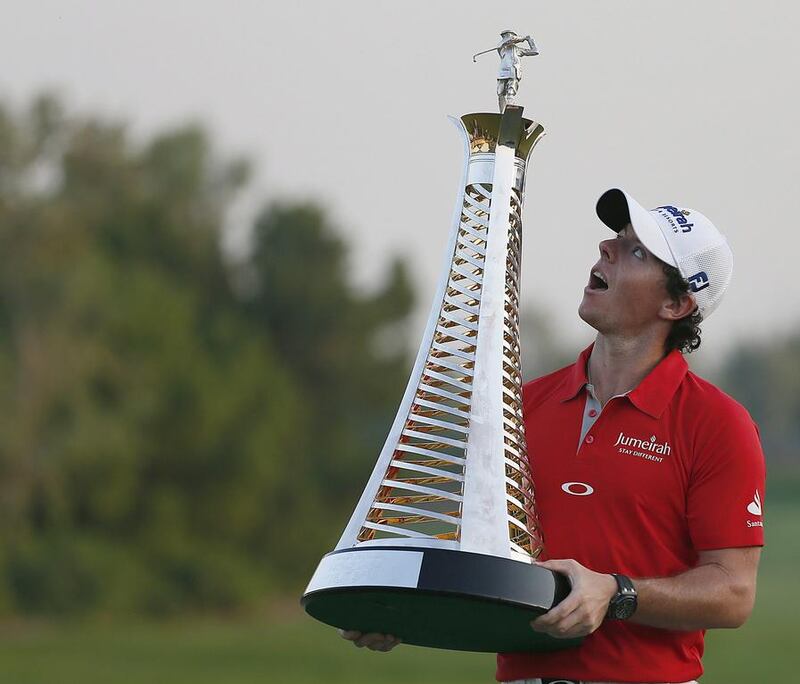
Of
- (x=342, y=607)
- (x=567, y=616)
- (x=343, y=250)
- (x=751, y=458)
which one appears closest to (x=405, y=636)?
(x=342, y=607)

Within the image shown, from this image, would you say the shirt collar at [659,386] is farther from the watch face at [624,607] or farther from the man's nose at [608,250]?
the watch face at [624,607]

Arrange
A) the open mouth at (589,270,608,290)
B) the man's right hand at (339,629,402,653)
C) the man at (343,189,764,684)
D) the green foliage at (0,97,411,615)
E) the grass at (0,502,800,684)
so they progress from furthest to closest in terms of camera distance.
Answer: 1. the green foliage at (0,97,411,615)
2. the grass at (0,502,800,684)
3. the open mouth at (589,270,608,290)
4. the man's right hand at (339,629,402,653)
5. the man at (343,189,764,684)

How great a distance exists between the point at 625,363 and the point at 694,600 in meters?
0.53

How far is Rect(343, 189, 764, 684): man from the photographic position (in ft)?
8.27

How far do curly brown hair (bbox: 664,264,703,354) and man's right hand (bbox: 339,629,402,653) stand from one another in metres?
0.80

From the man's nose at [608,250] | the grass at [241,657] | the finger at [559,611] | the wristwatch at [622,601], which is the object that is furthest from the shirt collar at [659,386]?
the grass at [241,657]

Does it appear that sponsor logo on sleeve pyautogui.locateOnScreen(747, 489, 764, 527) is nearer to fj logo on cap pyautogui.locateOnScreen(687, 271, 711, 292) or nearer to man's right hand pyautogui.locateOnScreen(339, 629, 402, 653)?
fj logo on cap pyautogui.locateOnScreen(687, 271, 711, 292)

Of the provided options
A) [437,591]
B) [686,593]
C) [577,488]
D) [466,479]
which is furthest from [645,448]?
[437,591]

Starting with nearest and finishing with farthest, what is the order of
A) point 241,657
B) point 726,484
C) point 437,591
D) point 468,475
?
point 437,591 < point 468,475 < point 726,484 < point 241,657

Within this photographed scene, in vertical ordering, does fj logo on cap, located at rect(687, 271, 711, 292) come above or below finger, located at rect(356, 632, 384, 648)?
above

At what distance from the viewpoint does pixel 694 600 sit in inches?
97.3

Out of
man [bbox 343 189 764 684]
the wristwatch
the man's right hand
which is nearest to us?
the wristwatch

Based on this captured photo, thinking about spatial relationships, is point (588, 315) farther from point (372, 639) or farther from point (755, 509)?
point (372, 639)

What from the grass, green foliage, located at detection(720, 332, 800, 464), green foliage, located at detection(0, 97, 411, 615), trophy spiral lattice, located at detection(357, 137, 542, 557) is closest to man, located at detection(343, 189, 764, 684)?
trophy spiral lattice, located at detection(357, 137, 542, 557)
